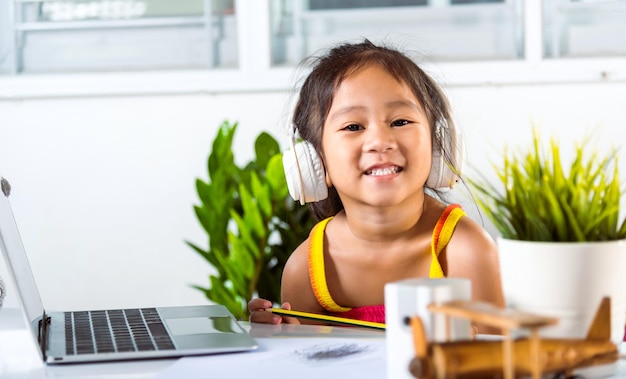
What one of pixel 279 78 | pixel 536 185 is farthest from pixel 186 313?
pixel 279 78

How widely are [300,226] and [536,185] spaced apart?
204 centimetres

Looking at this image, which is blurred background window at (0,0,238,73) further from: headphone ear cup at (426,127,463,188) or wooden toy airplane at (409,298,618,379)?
wooden toy airplane at (409,298,618,379)

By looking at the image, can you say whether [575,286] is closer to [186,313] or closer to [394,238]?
[186,313]

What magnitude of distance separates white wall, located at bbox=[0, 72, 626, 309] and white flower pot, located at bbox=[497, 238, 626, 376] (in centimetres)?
244

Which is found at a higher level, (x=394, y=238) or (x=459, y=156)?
(x=459, y=156)

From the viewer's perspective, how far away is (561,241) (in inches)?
29.1

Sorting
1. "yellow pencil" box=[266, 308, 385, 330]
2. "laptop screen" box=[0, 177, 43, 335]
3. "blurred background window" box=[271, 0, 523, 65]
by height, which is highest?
"blurred background window" box=[271, 0, 523, 65]

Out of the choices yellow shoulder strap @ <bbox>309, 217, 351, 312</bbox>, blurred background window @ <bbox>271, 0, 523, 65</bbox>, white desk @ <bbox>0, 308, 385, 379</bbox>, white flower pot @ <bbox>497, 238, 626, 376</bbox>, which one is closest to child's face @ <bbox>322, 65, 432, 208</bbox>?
yellow shoulder strap @ <bbox>309, 217, 351, 312</bbox>

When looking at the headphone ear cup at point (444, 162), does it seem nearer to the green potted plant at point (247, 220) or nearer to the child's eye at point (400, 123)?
the child's eye at point (400, 123)

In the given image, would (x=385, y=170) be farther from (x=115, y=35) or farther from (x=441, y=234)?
(x=115, y=35)

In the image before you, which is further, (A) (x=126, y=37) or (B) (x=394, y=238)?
(A) (x=126, y=37)

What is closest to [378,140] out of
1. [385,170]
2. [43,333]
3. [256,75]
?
[385,170]

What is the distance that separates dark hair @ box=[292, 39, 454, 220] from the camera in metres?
1.45

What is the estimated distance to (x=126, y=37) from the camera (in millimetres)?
3340
